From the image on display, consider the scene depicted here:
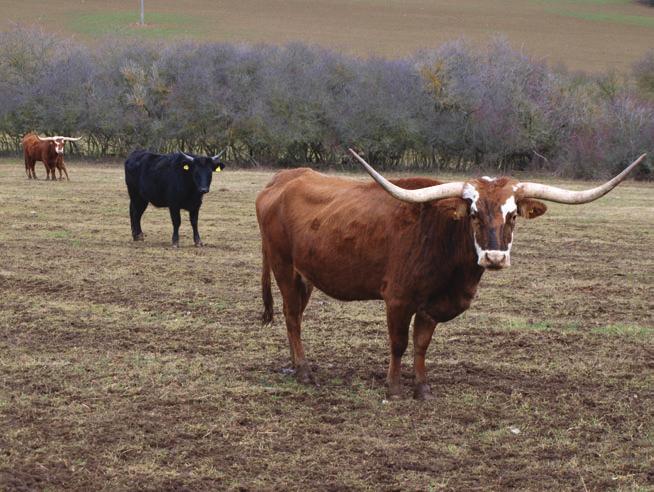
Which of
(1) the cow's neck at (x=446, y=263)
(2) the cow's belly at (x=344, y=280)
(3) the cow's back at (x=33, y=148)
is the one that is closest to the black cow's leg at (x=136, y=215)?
(2) the cow's belly at (x=344, y=280)

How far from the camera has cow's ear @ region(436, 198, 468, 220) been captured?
6629 millimetres

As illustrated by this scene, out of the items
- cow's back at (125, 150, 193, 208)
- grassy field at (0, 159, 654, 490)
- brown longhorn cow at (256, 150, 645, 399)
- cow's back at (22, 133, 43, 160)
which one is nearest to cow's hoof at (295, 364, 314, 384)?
brown longhorn cow at (256, 150, 645, 399)

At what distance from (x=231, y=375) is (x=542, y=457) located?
2626mm

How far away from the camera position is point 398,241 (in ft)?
23.1

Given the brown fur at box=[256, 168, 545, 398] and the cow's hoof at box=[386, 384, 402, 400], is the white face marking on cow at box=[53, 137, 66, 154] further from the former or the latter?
the cow's hoof at box=[386, 384, 402, 400]

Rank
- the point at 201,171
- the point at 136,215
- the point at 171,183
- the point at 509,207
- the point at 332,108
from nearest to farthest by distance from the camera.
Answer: the point at 509,207 < the point at 201,171 < the point at 171,183 < the point at 136,215 < the point at 332,108

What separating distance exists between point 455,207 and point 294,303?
5.89 ft

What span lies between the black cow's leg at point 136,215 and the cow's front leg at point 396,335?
30.9ft

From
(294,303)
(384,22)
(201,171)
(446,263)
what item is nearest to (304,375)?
(294,303)

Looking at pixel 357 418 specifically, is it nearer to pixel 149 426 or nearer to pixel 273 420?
pixel 273 420

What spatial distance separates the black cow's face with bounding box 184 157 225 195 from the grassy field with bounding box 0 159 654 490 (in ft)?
6.69

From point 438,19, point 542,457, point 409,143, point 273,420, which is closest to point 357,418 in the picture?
point 273,420

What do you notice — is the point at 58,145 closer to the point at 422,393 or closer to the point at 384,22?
the point at 422,393

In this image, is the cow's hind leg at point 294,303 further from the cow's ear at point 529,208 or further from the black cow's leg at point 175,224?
the black cow's leg at point 175,224
